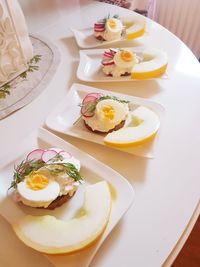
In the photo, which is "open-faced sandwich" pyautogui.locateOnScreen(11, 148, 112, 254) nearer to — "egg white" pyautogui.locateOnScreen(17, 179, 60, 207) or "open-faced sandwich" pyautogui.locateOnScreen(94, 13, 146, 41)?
"egg white" pyautogui.locateOnScreen(17, 179, 60, 207)

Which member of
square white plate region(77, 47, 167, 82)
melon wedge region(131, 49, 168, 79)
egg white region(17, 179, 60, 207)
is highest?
melon wedge region(131, 49, 168, 79)

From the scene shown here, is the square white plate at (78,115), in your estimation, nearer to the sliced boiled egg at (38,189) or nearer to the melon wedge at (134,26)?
the sliced boiled egg at (38,189)

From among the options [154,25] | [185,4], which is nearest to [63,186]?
[154,25]

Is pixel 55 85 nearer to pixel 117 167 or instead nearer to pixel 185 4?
pixel 117 167

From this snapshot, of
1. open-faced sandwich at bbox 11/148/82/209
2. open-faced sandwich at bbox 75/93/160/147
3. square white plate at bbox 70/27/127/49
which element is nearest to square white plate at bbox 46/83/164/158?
open-faced sandwich at bbox 75/93/160/147

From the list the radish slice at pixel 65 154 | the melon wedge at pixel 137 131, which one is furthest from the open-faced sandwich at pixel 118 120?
the radish slice at pixel 65 154

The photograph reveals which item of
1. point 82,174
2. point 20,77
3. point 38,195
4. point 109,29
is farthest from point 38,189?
point 109,29

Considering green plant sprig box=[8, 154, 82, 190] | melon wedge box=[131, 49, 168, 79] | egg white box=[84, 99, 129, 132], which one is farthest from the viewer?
melon wedge box=[131, 49, 168, 79]
